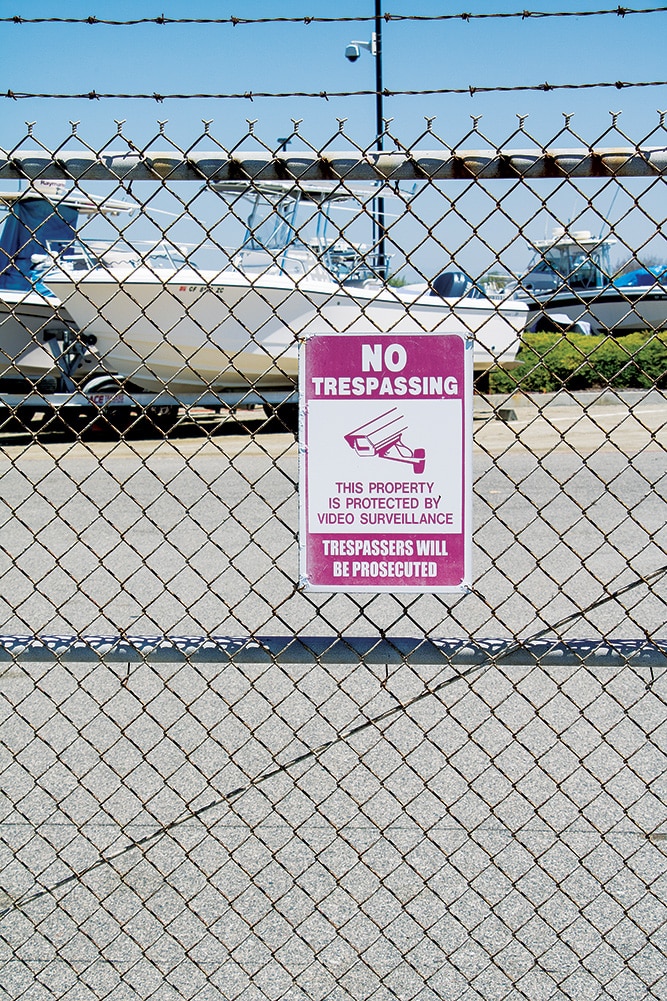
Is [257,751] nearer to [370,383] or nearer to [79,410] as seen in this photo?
[370,383]

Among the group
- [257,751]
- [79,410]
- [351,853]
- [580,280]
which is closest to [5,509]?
[79,410]

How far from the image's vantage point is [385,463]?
8.73 feet

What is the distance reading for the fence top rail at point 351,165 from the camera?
8.77 feet

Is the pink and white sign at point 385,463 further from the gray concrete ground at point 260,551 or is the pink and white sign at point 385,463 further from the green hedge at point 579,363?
the green hedge at point 579,363

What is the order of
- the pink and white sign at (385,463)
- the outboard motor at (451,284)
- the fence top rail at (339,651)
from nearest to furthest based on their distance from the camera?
the pink and white sign at (385,463) → the fence top rail at (339,651) → the outboard motor at (451,284)

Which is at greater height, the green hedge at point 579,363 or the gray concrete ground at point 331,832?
the green hedge at point 579,363

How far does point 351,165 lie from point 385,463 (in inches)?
29.8

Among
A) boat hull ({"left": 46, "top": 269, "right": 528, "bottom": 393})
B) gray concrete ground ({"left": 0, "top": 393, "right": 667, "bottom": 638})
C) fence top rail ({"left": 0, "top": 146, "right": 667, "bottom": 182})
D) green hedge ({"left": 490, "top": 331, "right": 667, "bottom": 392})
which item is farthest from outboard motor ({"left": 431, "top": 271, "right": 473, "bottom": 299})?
fence top rail ({"left": 0, "top": 146, "right": 667, "bottom": 182})

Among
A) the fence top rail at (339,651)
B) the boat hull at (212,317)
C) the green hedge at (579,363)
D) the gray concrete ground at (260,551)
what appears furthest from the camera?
the green hedge at (579,363)

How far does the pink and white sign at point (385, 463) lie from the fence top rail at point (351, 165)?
44 centimetres

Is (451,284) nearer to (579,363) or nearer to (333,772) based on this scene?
(579,363)

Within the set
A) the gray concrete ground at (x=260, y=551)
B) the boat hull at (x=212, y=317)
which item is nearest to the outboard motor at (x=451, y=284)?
the boat hull at (x=212, y=317)

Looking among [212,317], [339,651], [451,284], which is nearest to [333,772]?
[339,651]

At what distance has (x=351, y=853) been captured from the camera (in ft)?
12.3
